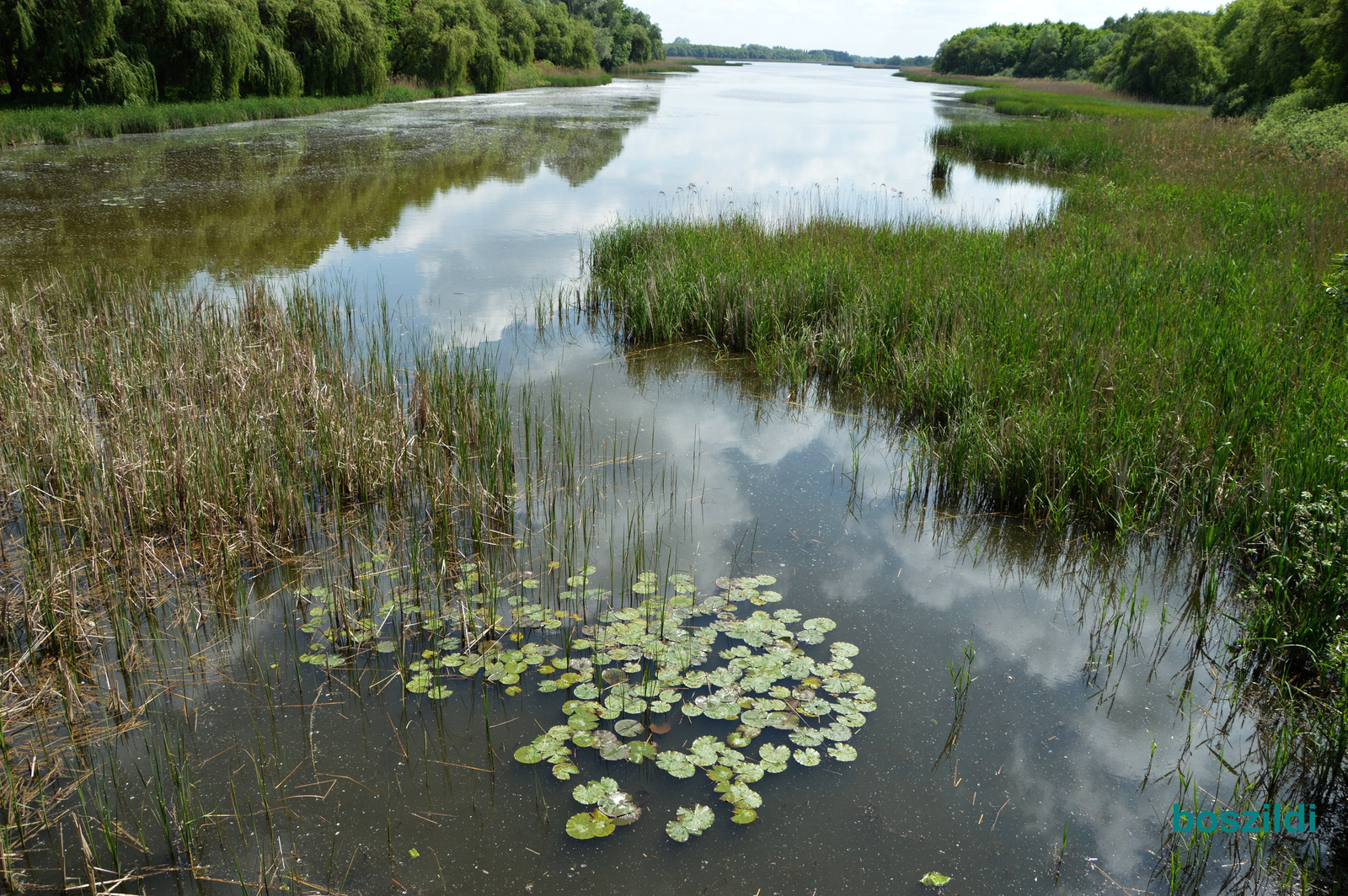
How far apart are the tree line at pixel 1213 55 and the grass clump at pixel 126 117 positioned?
27.6 metres

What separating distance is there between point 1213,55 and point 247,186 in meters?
44.9

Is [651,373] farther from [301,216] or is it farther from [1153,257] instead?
[301,216]

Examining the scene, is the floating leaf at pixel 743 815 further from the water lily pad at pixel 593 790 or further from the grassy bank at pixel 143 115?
the grassy bank at pixel 143 115

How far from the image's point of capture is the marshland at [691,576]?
7.84 ft

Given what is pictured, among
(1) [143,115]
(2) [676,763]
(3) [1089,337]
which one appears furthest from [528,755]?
(1) [143,115]

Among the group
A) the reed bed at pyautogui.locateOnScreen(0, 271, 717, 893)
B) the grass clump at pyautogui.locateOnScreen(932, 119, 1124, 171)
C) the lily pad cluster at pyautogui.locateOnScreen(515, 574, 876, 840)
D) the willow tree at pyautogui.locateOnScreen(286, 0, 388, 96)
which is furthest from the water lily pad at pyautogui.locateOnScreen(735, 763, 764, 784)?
the willow tree at pyautogui.locateOnScreen(286, 0, 388, 96)

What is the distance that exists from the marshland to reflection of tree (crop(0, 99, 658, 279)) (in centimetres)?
137

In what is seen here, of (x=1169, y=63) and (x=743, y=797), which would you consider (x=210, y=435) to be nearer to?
(x=743, y=797)

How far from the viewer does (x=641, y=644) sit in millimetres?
3189

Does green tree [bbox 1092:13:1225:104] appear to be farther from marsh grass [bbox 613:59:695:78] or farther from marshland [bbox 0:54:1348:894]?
marsh grass [bbox 613:59:695:78]

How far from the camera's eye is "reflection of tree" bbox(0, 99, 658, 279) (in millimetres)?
8961

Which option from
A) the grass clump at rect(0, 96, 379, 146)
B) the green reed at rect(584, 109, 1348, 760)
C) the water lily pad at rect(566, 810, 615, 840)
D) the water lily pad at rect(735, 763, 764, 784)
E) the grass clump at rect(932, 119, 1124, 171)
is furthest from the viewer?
the grass clump at rect(0, 96, 379, 146)

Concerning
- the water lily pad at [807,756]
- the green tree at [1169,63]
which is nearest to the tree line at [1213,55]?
the green tree at [1169,63]

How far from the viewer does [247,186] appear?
13.0 meters
